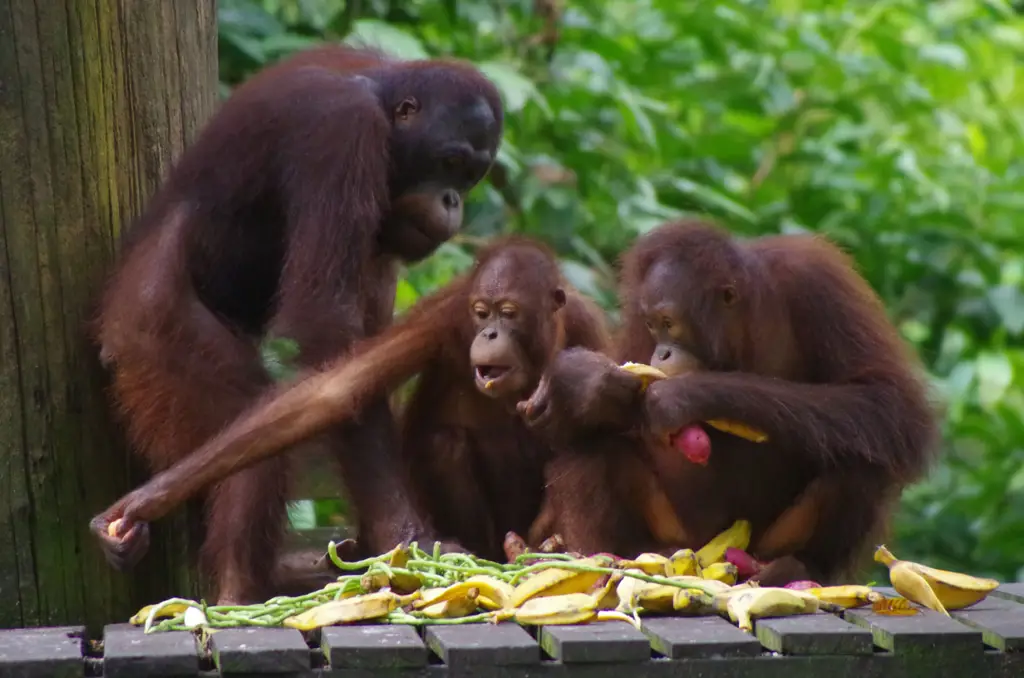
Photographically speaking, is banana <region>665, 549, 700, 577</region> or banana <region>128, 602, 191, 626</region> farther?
banana <region>665, 549, 700, 577</region>

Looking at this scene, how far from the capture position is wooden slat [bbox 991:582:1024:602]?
3174 mm

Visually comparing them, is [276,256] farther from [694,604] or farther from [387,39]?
[694,604]

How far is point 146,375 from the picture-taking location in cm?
354

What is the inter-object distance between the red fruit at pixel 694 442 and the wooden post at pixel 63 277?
133cm

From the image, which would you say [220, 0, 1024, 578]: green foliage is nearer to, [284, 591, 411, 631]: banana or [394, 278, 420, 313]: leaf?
[394, 278, 420, 313]: leaf

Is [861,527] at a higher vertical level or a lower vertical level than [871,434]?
lower

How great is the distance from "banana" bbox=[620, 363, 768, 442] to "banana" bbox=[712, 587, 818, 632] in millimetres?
689

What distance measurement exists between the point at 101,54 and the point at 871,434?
6.67 ft

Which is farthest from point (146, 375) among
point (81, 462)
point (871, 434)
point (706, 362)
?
point (871, 434)

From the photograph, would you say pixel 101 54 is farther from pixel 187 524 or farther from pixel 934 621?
pixel 934 621

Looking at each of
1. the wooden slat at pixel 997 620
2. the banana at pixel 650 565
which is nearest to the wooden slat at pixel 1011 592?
the wooden slat at pixel 997 620

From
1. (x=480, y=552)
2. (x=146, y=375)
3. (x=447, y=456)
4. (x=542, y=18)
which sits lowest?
(x=480, y=552)

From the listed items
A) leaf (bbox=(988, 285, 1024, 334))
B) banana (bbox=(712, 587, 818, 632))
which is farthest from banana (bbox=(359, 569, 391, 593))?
leaf (bbox=(988, 285, 1024, 334))

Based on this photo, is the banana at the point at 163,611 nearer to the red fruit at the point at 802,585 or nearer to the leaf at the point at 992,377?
the red fruit at the point at 802,585
